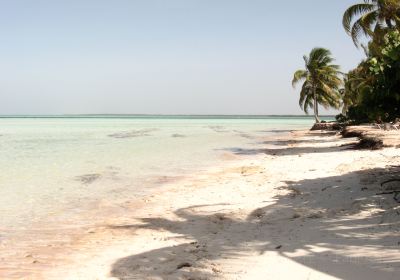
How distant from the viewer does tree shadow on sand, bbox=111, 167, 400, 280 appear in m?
5.04

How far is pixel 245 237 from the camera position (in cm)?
662

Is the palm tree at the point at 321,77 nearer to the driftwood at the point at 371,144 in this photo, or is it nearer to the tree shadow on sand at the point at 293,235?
the driftwood at the point at 371,144

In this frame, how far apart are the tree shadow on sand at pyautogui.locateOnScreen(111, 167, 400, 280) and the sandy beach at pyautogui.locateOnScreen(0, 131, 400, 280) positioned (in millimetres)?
13

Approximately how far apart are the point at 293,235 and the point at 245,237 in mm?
726

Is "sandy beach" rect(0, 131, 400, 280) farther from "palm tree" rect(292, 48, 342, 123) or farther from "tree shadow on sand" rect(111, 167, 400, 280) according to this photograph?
"palm tree" rect(292, 48, 342, 123)

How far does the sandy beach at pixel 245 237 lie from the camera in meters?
5.07

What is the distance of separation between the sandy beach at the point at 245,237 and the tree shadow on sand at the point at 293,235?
0.04 ft

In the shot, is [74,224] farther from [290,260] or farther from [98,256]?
[290,260]

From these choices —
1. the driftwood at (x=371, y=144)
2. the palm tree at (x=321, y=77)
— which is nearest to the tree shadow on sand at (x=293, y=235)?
the driftwood at (x=371, y=144)

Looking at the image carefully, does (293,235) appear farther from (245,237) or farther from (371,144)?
(371,144)

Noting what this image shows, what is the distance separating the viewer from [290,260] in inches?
205

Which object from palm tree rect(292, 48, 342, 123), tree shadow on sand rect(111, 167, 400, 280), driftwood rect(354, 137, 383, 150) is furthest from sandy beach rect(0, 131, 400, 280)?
palm tree rect(292, 48, 342, 123)

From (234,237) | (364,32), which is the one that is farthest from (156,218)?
(364,32)

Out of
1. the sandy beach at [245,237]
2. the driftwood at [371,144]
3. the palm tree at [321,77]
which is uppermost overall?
the palm tree at [321,77]
